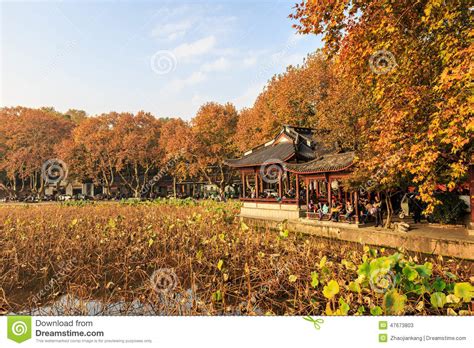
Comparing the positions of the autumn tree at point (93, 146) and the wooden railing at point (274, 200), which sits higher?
the autumn tree at point (93, 146)

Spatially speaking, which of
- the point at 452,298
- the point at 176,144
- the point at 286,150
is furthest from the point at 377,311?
the point at 176,144

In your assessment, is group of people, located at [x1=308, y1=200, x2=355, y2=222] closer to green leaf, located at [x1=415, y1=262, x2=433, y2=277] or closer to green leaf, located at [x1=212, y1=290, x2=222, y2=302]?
green leaf, located at [x1=415, y1=262, x2=433, y2=277]

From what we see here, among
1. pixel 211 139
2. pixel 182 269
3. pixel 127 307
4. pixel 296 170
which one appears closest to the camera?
pixel 127 307

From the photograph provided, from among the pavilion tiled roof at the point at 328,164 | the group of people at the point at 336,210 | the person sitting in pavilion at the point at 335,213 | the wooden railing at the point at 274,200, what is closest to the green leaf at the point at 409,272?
the pavilion tiled roof at the point at 328,164

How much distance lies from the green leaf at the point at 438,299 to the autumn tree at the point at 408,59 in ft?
8.67

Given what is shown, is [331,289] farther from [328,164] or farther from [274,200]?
[274,200]

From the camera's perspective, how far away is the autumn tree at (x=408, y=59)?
597 cm

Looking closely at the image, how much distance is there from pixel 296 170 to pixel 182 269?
31.5ft

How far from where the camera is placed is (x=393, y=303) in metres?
3.82

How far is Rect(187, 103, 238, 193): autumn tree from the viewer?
29.5 meters

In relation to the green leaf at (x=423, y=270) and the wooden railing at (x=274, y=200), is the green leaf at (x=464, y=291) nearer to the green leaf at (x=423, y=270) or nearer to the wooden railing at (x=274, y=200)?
the green leaf at (x=423, y=270)

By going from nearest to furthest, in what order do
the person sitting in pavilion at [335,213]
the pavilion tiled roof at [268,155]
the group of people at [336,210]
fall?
the group of people at [336,210]
the person sitting in pavilion at [335,213]
the pavilion tiled roof at [268,155]

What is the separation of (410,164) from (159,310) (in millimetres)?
5944

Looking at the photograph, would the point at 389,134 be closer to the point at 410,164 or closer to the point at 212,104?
the point at 410,164
